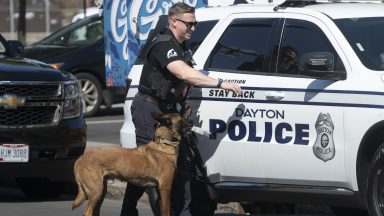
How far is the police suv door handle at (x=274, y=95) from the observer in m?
7.93

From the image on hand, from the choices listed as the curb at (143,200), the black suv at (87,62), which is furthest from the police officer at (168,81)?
the black suv at (87,62)

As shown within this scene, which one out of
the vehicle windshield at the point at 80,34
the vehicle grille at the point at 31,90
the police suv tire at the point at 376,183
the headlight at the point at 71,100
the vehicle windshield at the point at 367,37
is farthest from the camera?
the vehicle windshield at the point at 80,34

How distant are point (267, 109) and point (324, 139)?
1.72 ft

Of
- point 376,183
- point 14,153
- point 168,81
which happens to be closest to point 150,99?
point 168,81

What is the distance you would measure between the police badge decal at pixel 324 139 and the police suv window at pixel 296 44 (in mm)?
476

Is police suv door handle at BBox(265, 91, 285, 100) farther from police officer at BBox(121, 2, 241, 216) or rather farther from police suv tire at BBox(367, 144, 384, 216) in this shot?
police suv tire at BBox(367, 144, 384, 216)

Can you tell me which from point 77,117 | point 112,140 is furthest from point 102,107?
point 77,117

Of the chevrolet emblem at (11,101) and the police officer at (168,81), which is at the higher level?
the police officer at (168,81)

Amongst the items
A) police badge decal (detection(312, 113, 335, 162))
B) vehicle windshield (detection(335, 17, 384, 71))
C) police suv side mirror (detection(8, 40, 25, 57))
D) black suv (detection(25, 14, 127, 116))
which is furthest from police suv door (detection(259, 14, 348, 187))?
black suv (detection(25, 14, 127, 116))

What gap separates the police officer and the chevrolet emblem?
235cm

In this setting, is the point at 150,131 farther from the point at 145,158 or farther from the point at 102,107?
the point at 102,107

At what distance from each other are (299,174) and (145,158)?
1095 mm

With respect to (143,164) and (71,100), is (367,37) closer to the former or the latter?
(143,164)

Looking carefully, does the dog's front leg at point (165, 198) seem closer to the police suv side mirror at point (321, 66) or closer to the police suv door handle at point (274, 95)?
the police suv door handle at point (274, 95)
